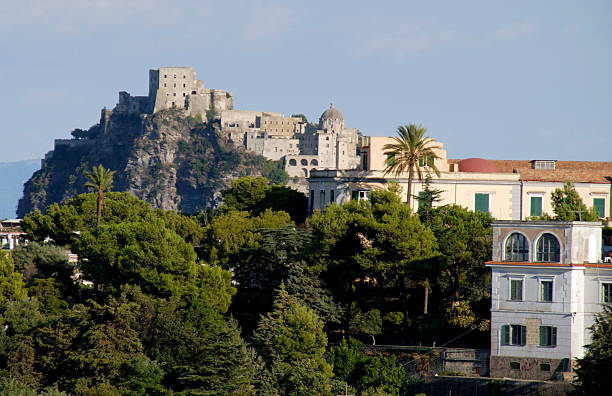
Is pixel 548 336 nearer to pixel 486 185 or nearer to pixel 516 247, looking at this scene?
pixel 516 247

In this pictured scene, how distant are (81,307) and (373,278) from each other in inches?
669

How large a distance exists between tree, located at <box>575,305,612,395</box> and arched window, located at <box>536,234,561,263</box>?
460 cm

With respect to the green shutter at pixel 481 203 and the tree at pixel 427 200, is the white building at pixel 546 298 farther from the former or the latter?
the green shutter at pixel 481 203

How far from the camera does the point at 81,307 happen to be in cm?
5866

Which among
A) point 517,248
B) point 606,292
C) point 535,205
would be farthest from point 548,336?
point 535,205

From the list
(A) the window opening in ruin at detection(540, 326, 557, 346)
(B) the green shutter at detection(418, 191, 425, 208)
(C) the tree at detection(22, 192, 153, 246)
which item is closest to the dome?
(B) the green shutter at detection(418, 191, 425, 208)

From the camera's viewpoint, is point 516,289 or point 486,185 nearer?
point 516,289

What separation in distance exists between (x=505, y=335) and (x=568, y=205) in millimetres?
17939

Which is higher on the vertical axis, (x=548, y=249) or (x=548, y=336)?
(x=548, y=249)

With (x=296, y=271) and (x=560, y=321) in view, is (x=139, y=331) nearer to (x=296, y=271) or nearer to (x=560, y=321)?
(x=296, y=271)

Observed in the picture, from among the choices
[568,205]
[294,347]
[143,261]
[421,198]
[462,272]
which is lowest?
[294,347]

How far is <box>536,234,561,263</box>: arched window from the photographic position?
49281mm

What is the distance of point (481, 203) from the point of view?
7394 cm

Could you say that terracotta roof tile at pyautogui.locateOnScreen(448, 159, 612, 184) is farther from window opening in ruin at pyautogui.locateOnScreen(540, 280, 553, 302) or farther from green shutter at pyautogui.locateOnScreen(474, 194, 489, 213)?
window opening in ruin at pyautogui.locateOnScreen(540, 280, 553, 302)
